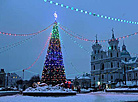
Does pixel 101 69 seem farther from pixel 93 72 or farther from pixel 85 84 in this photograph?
pixel 85 84

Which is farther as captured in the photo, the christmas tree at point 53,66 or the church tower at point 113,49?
the church tower at point 113,49

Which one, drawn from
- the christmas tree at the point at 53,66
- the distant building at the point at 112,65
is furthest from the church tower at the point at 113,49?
the christmas tree at the point at 53,66

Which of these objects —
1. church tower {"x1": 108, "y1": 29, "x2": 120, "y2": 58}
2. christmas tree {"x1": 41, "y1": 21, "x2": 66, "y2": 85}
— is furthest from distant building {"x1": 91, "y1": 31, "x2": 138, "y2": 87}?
christmas tree {"x1": 41, "y1": 21, "x2": 66, "y2": 85}

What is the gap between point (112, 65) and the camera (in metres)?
70.2

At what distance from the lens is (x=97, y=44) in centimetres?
7675

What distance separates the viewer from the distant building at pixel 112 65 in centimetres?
6641

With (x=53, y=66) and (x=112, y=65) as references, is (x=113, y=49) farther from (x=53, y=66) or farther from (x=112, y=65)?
(x=53, y=66)

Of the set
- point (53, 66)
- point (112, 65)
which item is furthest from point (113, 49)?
point (53, 66)

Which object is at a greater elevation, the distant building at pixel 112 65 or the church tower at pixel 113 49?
the church tower at pixel 113 49

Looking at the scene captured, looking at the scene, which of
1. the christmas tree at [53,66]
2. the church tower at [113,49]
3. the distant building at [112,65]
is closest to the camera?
the christmas tree at [53,66]

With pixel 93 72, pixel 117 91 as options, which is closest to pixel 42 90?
pixel 117 91

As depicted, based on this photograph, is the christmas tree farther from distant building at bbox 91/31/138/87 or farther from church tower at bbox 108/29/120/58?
church tower at bbox 108/29/120/58

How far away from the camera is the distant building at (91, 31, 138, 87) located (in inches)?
2615

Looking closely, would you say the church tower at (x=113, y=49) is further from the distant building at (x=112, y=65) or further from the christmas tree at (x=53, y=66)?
the christmas tree at (x=53, y=66)
